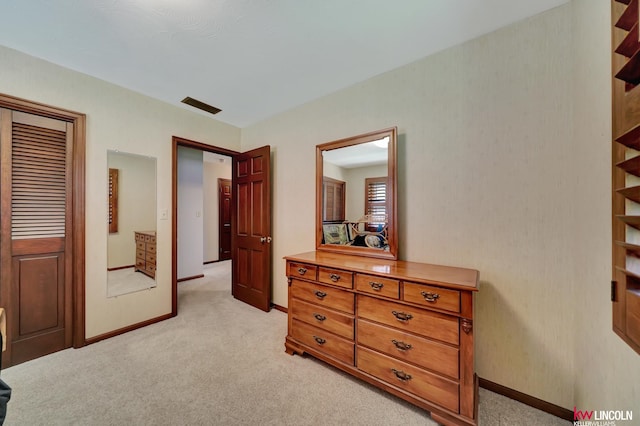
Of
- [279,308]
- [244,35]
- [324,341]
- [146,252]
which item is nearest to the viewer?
[244,35]

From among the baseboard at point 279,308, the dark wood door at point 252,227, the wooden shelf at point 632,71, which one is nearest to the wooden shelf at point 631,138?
the wooden shelf at point 632,71

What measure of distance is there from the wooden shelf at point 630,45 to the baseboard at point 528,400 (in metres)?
1.97

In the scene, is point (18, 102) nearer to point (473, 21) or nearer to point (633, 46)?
point (473, 21)

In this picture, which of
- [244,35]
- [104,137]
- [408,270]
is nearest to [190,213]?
[104,137]

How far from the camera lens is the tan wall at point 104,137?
2076 millimetres

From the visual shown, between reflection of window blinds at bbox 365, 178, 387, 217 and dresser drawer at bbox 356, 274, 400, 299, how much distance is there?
69 centimetres

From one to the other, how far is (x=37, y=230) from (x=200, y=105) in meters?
1.99

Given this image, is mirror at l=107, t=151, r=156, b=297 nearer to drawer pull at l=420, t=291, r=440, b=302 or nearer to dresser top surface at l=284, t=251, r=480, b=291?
dresser top surface at l=284, t=251, r=480, b=291

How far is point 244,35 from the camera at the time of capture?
180 cm

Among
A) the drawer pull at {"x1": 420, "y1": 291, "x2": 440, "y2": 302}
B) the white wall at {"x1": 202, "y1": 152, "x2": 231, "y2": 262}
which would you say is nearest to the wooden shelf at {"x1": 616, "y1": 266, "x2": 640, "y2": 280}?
the drawer pull at {"x1": 420, "y1": 291, "x2": 440, "y2": 302}

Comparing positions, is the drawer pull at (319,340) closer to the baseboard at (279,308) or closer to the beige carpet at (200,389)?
the beige carpet at (200,389)

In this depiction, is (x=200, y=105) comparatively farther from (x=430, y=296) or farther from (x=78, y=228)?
(x=430, y=296)

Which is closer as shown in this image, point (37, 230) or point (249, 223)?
point (37, 230)

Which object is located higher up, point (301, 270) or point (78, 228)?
point (78, 228)
